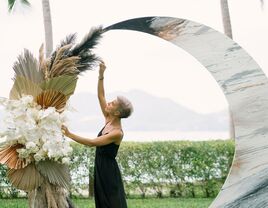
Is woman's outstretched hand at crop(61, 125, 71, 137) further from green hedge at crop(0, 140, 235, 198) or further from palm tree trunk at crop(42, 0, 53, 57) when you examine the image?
palm tree trunk at crop(42, 0, 53, 57)

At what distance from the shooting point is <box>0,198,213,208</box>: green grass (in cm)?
878

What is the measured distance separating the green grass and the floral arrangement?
4.28 metres

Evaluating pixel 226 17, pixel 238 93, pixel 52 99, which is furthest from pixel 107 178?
pixel 226 17

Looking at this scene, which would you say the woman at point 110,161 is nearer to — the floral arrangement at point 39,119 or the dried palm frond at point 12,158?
the floral arrangement at point 39,119

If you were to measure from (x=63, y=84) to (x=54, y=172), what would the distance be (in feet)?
2.31

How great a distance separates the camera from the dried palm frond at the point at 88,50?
499cm

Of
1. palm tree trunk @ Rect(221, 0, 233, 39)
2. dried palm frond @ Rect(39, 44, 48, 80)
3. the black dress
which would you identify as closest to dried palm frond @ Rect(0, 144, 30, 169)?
dried palm frond @ Rect(39, 44, 48, 80)

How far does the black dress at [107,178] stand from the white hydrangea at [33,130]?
0.59m

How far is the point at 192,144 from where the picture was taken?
979 cm

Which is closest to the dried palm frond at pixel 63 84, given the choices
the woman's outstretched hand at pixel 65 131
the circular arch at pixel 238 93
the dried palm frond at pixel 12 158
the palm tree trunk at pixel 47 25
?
the woman's outstretched hand at pixel 65 131

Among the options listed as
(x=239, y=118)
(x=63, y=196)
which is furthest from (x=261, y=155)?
(x=63, y=196)

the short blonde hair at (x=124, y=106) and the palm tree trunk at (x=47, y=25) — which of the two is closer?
the short blonde hair at (x=124, y=106)

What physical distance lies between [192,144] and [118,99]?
4994mm

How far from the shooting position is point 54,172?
458 centimetres
